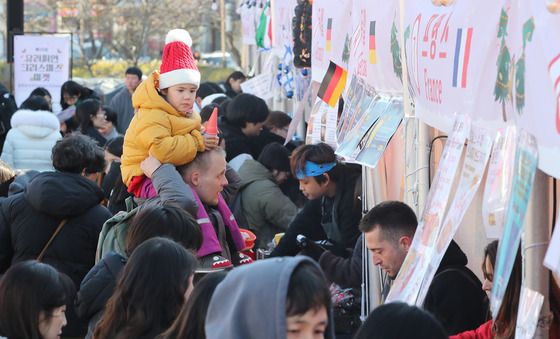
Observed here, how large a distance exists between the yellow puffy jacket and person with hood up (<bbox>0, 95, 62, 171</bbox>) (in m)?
4.49

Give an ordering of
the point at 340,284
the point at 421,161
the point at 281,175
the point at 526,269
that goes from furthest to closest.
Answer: the point at 281,175, the point at 340,284, the point at 421,161, the point at 526,269

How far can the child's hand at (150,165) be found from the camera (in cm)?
582

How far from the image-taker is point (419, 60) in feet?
15.3

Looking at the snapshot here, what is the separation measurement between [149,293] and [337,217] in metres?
2.93

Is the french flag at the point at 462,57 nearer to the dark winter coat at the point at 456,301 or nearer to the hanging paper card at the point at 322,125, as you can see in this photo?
the dark winter coat at the point at 456,301

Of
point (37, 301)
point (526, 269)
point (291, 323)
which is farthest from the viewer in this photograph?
point (37, 301)

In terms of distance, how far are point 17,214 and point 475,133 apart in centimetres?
340

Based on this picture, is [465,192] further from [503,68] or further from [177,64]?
→ [177,64]

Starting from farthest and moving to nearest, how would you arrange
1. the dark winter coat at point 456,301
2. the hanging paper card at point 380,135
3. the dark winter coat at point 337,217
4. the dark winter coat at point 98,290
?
the dark winter coat at point 337,217 → the hanging paper card at point 380,135 → the dark winter coat at point 98,290 → the dark winter coat at point 456,301

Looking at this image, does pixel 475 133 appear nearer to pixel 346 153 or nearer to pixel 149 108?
pixel 346 153

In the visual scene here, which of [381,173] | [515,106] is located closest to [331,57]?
[381,173]

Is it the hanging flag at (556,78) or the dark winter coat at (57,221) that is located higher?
the hanging flag at (556,78)

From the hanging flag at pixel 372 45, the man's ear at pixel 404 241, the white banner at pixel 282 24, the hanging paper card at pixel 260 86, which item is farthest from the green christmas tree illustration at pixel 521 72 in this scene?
the hanging paper card at pixel 260 86

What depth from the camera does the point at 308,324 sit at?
2979 millimetres
